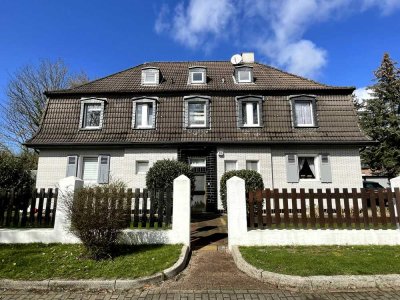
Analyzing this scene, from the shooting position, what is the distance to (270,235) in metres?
7.27

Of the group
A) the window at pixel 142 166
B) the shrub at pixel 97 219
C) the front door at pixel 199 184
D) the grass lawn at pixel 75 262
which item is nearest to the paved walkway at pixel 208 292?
the grass lawn at pixel 75 262

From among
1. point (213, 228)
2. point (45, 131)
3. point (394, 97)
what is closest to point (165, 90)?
point (45, 131)

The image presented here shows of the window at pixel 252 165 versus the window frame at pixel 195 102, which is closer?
the window at pixel 252 165

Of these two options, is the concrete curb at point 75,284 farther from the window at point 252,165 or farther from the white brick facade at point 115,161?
the window at point 252,165

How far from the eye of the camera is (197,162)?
52.4 feet

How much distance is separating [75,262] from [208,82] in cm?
1451

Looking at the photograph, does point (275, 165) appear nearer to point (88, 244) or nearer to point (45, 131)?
point (88, 244)

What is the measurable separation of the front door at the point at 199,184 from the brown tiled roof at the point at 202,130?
1.35 meters

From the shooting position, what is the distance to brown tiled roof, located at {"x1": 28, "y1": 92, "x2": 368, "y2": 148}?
15.5 metres

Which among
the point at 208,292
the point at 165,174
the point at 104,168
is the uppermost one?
the point at 104,168

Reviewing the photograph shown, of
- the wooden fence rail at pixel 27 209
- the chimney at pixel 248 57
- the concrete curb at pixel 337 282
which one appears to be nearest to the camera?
the concrete curb at pixel 337 282

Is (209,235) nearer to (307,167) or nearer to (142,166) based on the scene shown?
(142,166)

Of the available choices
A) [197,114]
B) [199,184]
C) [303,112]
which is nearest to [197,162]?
[199,184]

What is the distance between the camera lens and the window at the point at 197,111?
16.3m
